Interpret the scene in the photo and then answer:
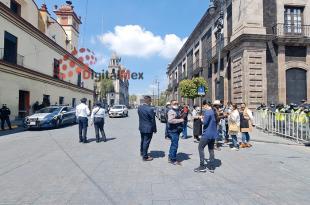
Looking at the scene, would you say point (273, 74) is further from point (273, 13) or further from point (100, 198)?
point (100, 198)

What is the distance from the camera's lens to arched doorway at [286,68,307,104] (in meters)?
18.1

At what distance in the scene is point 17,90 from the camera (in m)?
19.5

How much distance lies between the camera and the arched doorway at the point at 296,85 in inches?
712

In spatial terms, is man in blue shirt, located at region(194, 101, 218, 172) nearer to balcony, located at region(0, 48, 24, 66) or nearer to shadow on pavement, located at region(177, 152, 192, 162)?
shadow on pavement, located at region(177, 152, 192, 162)

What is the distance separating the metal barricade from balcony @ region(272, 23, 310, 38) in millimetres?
7400

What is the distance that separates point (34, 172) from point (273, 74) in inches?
671

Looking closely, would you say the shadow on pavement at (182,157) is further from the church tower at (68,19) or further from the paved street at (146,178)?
the church tower at (68,19)

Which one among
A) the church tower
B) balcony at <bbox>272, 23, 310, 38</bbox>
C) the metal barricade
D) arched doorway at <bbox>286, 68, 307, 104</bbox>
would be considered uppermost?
the church tower

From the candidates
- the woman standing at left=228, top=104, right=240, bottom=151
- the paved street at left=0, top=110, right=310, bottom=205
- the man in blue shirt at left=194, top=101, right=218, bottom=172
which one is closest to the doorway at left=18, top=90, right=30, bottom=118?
the paved street at left=0, top=110, right=310, bottom=205

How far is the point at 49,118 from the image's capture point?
47.5 feet

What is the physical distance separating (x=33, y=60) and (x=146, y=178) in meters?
21.9

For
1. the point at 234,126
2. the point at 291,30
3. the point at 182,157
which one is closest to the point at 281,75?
the point at 291,30

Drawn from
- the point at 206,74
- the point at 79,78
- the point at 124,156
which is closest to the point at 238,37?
the point at 206,74

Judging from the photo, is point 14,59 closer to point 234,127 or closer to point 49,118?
point 49,118
